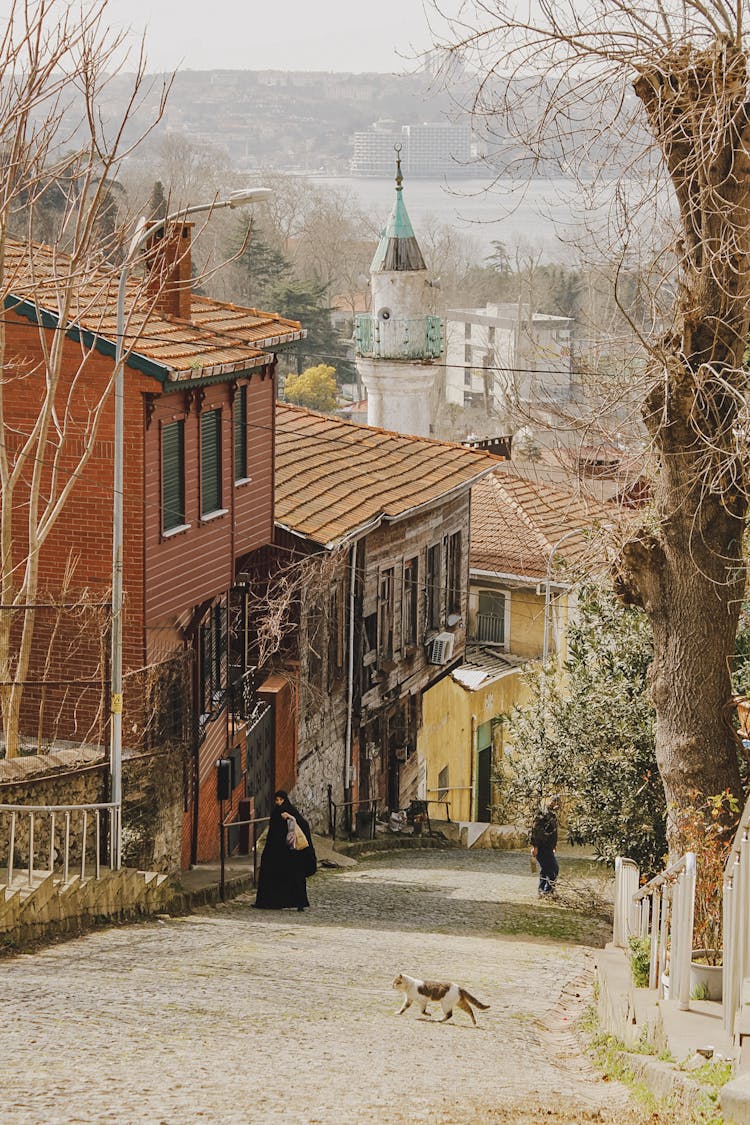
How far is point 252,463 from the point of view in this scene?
21.3m

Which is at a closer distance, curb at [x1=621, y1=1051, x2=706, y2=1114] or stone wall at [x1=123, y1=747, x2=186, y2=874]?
curb at [x1=621, y1=1051, x2=706, y2=1114]

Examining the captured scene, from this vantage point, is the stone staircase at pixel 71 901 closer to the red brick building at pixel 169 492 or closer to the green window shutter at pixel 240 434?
the red brick building at pixel 169 492

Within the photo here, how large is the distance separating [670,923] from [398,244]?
109 ft

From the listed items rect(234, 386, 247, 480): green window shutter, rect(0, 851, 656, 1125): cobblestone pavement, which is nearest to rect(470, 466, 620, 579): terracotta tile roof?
rect(234, 386, 247, 480): green window shutter

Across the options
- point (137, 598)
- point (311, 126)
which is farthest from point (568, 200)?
point (311, 126)

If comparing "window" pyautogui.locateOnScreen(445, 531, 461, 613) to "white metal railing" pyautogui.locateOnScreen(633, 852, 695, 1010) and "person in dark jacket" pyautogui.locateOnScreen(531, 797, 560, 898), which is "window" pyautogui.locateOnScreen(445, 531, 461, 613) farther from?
"white metal railing" pyautogui.locateOnScreen(633, 852, 695, 1010)

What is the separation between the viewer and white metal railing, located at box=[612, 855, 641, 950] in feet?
40.1

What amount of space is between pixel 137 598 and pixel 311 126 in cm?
16450

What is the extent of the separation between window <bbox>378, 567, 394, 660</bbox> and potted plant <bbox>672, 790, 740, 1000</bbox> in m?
13.4

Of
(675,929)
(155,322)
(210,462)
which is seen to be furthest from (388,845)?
(675,929)

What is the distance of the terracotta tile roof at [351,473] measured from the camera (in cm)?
2323

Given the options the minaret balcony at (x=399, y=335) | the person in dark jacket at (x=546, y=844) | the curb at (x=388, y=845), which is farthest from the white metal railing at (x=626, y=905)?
the minaret balcony at (x=399, y=335)

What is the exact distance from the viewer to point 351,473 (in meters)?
26.3

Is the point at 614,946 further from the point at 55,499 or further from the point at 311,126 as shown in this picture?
the point at 311,126
